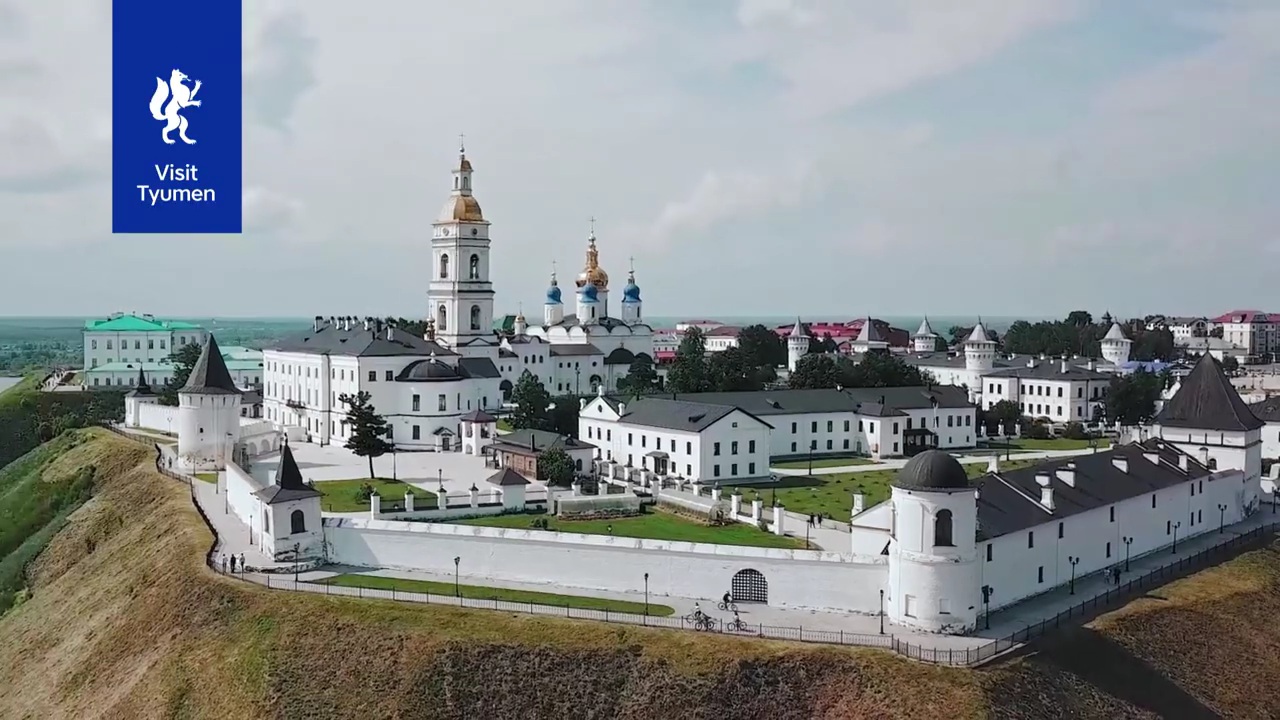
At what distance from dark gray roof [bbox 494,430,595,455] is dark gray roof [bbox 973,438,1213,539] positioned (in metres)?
18.7

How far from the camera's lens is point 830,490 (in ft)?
150

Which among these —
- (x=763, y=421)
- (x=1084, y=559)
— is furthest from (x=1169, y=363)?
(x=1084, y=559)

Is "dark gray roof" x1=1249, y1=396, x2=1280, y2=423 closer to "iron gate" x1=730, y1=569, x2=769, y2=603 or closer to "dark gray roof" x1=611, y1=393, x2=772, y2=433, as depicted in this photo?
"dark gray roof" x1=611, y1=393, x2=772, y2=433

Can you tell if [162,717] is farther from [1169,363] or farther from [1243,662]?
[1169,363]

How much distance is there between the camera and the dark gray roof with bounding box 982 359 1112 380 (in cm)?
7231

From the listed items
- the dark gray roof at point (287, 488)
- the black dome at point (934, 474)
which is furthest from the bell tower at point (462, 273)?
the black dome at point (934, 474)

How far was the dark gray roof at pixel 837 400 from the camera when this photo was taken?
5519 cm

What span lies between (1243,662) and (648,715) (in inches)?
662

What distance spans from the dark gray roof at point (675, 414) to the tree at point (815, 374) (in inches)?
577

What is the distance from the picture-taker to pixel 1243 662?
31000 millimetres

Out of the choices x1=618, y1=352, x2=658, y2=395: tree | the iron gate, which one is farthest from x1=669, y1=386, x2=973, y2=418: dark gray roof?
the iron gate

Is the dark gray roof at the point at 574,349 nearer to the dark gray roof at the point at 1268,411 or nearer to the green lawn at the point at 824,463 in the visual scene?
the green lawn at the point at 824,463

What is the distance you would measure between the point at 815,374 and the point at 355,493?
32091mm

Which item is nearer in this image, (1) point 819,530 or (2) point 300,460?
(1) point 819,530
